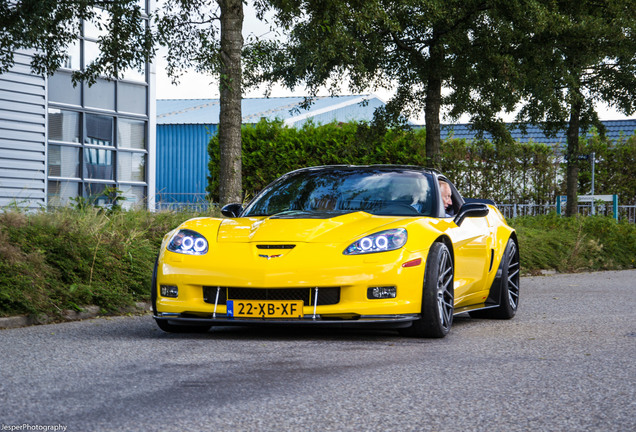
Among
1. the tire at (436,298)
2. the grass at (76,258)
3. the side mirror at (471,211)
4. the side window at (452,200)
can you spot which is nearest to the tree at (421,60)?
the grass at (76,258)

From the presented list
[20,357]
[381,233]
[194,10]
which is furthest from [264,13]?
[20,357]

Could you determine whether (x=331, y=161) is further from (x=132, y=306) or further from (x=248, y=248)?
(x=248, y=248)

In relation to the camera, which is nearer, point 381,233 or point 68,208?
point 381,233

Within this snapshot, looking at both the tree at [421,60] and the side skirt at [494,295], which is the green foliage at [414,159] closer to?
the tree at [421,60]

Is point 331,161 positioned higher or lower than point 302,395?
higher

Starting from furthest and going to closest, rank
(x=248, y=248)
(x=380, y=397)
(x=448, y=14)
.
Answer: (x=448, y=14)
(x=248, y=248)
(x=380, y=397)

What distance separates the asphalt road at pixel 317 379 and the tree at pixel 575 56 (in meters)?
10.4

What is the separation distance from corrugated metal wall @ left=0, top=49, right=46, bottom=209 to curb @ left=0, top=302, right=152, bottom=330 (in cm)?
994

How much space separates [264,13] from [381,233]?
7.49 metres

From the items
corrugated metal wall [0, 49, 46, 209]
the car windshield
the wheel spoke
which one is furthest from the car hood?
corrugated metal wall [0, 49, 46, 209]

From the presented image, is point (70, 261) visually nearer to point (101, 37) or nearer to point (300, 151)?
point (101, 37)

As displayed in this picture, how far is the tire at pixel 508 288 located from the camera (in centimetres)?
895

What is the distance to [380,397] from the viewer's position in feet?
15.9

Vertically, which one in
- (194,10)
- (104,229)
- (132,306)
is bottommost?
(132,306)
